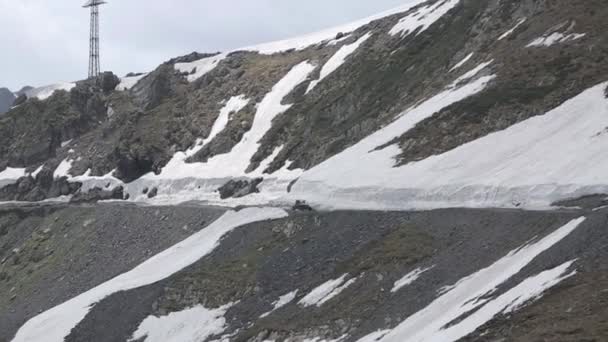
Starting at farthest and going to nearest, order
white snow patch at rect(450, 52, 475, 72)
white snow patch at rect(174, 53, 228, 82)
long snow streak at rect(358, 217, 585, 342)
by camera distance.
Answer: white snow patch at rect(174, 53, 228, 82)
white snow patch at rect(450, 52, 475, 72)
long snow streak at rect(358, 217, 585, 342)

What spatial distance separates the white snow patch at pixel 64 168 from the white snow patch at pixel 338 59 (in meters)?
31.6

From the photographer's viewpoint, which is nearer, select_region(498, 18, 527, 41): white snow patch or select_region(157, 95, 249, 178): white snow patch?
select_region(498, 18, 527, 41): white snow patch

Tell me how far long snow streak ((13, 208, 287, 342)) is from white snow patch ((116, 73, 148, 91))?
58.3 metres

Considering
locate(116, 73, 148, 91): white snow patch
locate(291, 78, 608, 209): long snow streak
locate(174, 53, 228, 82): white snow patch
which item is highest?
locate(116, 73, 148, 91): white snow patch

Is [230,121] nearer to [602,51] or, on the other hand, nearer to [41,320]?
[41,320]

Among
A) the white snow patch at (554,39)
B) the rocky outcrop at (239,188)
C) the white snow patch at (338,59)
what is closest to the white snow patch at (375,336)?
the white snow patch at (554,39)

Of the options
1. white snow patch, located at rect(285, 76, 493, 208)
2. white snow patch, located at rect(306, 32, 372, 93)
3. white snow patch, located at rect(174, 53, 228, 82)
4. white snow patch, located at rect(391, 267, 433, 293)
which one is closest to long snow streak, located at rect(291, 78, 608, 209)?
white snow patch, located at rect(285, 76, 493, 208)

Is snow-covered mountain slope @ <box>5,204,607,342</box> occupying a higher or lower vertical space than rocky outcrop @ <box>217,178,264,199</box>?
lower

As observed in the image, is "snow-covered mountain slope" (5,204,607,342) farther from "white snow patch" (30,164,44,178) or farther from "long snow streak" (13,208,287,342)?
"white snow patch" (30,164,44,178)

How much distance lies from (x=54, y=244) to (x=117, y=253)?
13243 mm

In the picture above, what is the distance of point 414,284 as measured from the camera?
34.9 meters

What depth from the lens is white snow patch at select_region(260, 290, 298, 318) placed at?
40531 millimetres

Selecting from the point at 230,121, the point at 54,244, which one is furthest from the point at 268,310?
the point at 230,121

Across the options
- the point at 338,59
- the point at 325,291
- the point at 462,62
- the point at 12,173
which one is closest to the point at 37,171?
the point at 12,173
